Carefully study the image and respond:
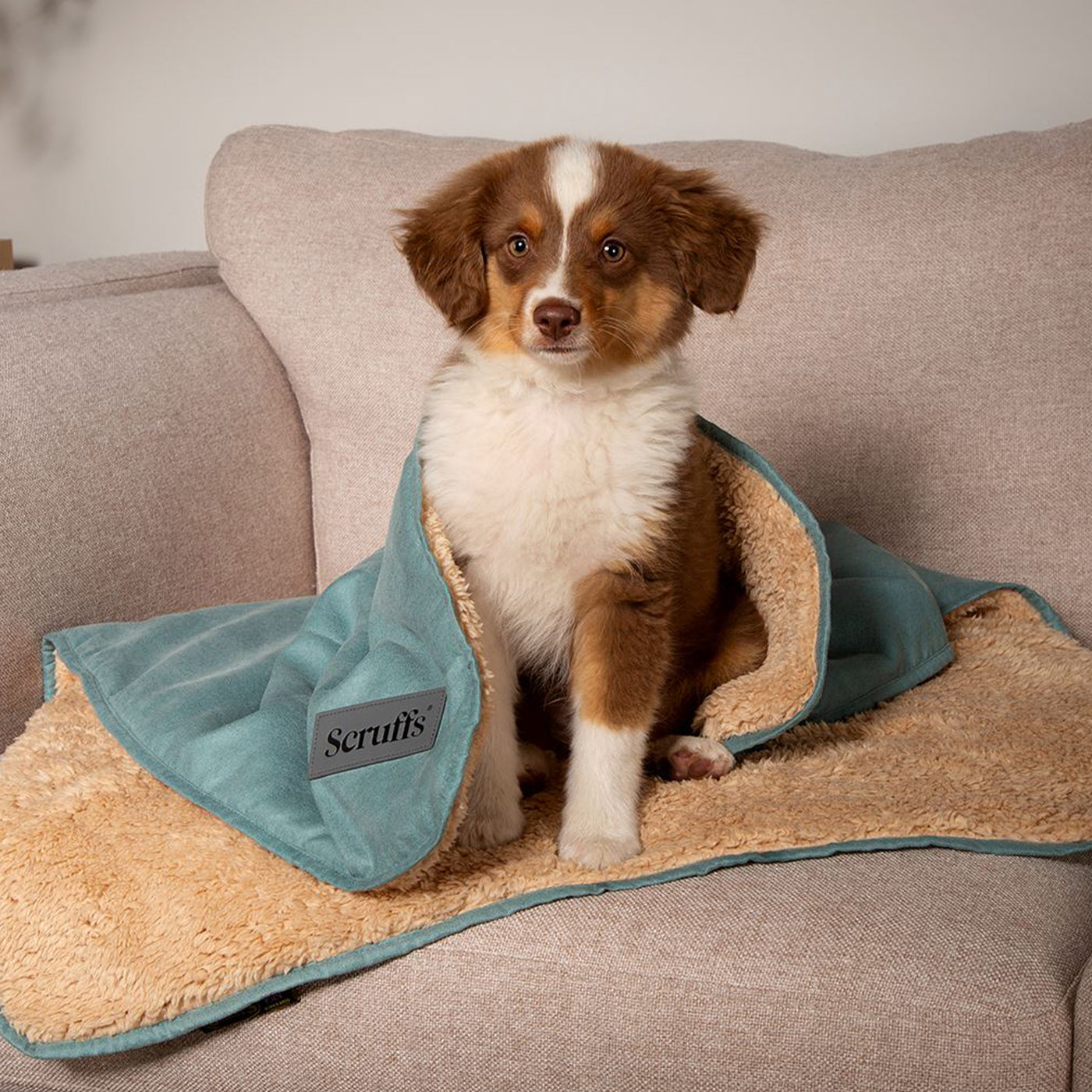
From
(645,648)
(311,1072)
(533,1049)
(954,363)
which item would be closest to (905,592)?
(954,363)

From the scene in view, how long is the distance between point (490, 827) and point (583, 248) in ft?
2.75

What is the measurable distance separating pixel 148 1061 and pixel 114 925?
0.56ft

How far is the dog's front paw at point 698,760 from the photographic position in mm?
2076

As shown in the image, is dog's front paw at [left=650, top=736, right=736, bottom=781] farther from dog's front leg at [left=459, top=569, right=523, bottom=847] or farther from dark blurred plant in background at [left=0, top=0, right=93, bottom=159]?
dark blurred plant in background at [left=0, top=0, right=93, bottom=159]

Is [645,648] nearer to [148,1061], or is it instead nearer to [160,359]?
[148,1061]

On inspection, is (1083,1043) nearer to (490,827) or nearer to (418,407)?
(490,827)

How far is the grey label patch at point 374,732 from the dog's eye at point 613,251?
68 centimetres

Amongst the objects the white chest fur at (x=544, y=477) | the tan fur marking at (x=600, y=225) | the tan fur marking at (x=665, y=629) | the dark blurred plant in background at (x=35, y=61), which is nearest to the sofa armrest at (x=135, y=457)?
the white chest fur at (x=544, y=477)

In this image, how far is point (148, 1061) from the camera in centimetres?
164

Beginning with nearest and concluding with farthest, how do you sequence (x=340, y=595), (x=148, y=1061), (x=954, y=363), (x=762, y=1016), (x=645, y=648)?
(x=762, y=1016) < (x=148, y=1061) < (x=645, y=648) < (x=340, y=595) < (x=954, y=363)

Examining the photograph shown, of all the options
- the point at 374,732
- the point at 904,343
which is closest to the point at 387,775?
the point at 374,732

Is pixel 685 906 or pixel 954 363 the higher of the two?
pixel 954 363

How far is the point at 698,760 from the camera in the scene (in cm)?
207

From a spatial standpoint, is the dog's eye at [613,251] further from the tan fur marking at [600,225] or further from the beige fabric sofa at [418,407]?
the beige fabric sofa at [418,407]
